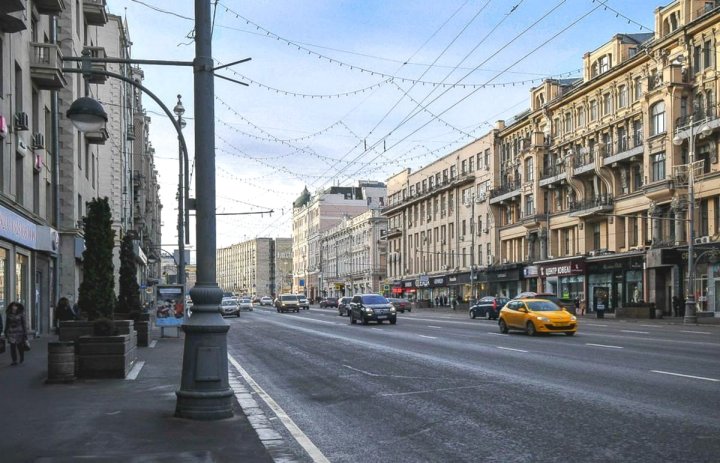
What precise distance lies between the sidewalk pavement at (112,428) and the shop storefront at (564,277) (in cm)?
5020

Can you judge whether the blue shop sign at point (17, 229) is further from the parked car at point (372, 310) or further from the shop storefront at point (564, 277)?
the shop storefront at point (564, 277)

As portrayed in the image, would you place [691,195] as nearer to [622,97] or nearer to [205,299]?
[622,97]

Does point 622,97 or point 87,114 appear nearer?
point 87,114

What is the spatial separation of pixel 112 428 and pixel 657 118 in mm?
46325

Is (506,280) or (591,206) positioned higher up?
(591,206)

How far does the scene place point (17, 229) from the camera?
2444 cm

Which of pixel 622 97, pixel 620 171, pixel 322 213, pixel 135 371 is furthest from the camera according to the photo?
pixel 322 213

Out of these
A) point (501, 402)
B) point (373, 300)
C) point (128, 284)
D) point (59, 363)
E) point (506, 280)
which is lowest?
point (506, 280)

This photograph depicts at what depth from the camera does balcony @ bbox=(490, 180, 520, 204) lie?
231 ft

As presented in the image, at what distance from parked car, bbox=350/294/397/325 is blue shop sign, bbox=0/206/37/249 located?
1764 cm

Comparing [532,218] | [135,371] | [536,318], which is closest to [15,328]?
[135,371]

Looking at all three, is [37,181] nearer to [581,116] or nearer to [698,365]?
[698,365]

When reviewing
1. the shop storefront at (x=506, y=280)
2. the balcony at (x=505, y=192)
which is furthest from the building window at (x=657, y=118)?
the shop storefront at (x=506, y=280)

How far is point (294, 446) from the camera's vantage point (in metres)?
8.23
